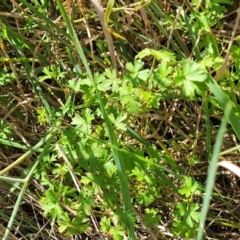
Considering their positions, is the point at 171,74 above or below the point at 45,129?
above

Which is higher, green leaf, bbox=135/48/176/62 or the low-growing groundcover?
green leaf, bbox=135/48/176/62

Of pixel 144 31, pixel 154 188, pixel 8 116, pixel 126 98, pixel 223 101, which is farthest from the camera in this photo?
pixel 8 116

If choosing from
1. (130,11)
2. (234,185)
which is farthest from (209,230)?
(130,11)

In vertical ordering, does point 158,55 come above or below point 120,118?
above

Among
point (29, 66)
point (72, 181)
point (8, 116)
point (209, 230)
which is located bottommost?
point (209, 230)

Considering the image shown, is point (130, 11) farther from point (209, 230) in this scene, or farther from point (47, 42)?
point (209, 230)

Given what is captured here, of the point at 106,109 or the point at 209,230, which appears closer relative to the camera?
the point at 106,109

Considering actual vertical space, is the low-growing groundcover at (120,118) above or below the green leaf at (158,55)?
below

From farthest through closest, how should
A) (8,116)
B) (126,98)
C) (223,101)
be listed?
(8,116), (126,98), (223,101)
